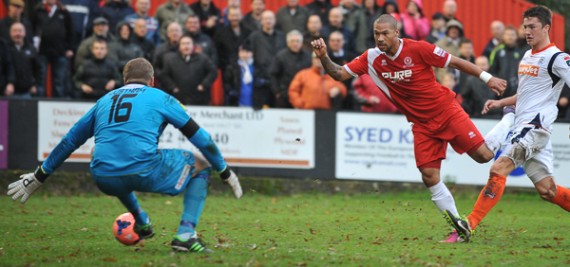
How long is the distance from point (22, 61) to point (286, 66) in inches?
185

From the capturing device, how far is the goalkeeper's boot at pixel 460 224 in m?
11.0

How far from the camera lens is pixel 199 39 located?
61.7 ft

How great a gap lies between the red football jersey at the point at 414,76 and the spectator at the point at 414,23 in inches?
316

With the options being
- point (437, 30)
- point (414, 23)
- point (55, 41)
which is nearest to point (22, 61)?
point (55, 41)

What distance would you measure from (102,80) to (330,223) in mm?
6216

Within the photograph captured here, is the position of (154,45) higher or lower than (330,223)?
higher

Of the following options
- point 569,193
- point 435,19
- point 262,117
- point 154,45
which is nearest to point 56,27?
point 154,45

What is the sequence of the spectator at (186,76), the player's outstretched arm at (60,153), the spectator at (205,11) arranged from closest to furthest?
the player's outstretched arm at (60,153)
the spectator at (186,76)
the spectator at (205,11)

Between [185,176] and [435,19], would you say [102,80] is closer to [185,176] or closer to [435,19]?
[435,19]

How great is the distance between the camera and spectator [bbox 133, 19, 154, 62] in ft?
61.4

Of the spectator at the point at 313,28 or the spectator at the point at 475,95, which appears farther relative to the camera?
the spectator at the point at 313,28

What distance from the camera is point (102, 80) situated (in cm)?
1816

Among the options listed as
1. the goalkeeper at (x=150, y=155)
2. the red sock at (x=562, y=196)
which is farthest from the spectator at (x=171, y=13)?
the goalkeeper at (x=150, y=155)

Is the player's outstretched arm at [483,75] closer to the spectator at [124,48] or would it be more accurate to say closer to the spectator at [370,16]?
the spectator at [370,16]
